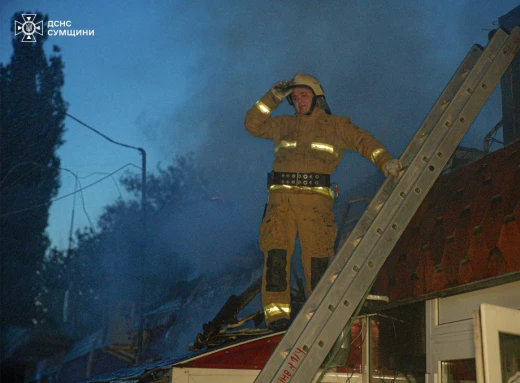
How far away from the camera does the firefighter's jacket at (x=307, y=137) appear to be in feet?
14.5

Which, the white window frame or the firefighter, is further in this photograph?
the firefighter

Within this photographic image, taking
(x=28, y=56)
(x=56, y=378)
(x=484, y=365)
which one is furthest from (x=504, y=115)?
(x=28, y=56)

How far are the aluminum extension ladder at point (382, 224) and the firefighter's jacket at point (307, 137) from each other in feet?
2.49

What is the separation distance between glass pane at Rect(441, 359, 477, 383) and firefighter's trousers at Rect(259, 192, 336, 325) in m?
1.06

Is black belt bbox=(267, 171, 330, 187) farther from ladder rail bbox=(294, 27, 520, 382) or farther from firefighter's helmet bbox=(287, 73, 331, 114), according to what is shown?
ladder rail bbox=(294, 27, 520, 382)

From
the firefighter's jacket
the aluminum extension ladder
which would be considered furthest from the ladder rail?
the firefighter's jacket

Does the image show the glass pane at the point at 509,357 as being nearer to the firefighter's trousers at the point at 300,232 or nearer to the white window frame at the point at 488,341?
the white window frame at the point at 488,341

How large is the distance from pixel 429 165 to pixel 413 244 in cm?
71

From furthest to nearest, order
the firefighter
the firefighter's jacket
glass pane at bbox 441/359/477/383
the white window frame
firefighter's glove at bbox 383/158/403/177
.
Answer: the firefighter's jacket, the firefighter, firefighter's glove at bbox 383/158/403/177, glass pane at bbox 441/359/477/383, the white window frame

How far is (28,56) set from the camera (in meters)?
24.0

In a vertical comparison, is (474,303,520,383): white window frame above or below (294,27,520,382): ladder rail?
below

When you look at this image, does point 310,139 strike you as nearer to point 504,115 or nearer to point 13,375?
point 504,115

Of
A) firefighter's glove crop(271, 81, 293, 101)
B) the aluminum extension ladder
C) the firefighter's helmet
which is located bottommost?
the aluminum extension ladder

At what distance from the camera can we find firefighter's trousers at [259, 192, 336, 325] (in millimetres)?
4352
